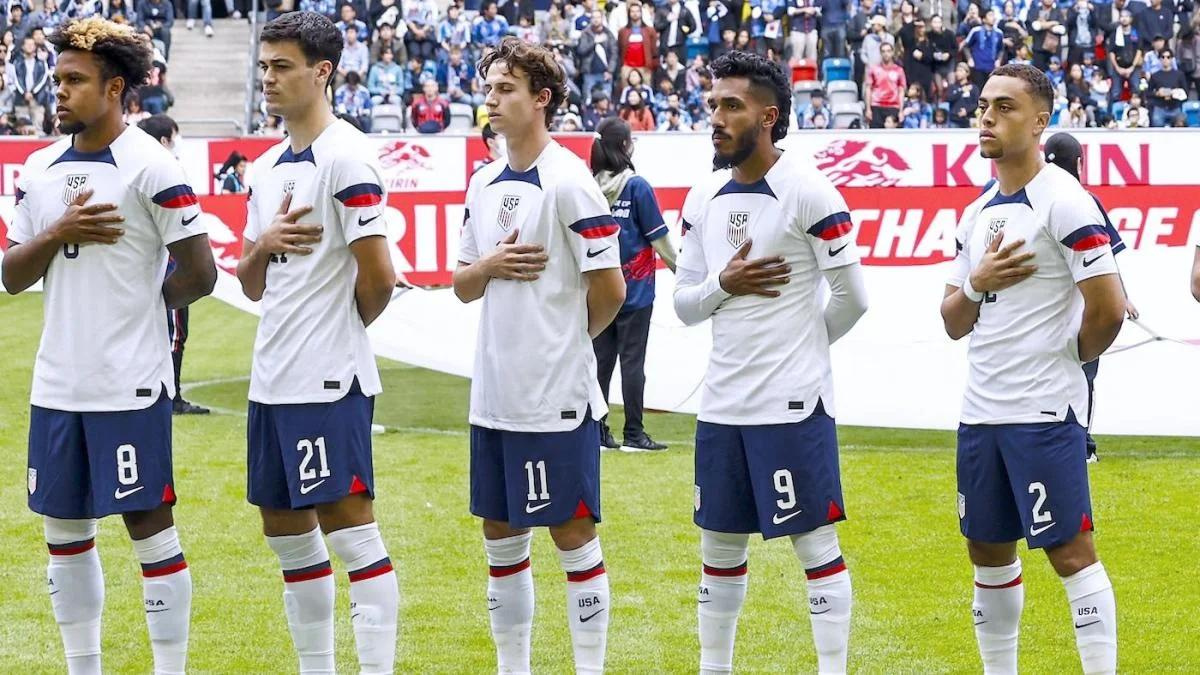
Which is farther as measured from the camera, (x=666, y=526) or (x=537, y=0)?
(x=537, y=0)

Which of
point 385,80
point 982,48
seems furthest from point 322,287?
point 982,48

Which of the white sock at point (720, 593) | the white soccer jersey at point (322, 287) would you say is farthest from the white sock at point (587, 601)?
the white soccer jersey at point (322, 287)

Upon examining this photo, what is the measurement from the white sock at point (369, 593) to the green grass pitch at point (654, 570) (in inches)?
33.9

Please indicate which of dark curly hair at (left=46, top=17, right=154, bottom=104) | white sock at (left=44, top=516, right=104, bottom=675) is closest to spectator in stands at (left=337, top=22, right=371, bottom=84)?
dark curly hair at (left=46, top=17, right=154, bottom=104)

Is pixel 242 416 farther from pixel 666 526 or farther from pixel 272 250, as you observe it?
pixel 272 250

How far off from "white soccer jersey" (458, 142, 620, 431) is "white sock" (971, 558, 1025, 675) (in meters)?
1.36

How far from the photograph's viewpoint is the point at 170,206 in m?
4.96

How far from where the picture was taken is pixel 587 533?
5.18 m

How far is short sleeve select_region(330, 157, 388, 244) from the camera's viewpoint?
4.91 m

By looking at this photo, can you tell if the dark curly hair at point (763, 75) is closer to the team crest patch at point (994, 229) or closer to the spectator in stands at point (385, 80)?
the team crest patch at point (994, 229)

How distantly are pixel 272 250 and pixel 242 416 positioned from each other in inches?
277

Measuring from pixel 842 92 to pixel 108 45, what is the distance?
70.3ft

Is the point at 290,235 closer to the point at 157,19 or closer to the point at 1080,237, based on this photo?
the point at 1080,237

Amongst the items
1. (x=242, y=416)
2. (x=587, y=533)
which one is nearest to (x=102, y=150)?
(x=587, y=533)
